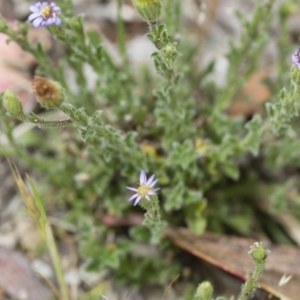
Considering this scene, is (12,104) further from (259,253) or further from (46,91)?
(259,253)

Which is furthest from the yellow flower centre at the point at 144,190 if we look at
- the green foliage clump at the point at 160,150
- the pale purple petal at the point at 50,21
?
the pale purple petal at the point at 50,21

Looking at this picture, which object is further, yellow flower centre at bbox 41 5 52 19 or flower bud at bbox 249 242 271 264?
yellow flower centre at bbox 41 5 52 19

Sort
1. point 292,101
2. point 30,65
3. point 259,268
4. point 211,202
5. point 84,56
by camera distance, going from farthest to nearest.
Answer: point 30,65, point 211,202, point 84,56, point 292,101, point 259,268

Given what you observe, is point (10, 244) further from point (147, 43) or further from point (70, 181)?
point (147, 43)

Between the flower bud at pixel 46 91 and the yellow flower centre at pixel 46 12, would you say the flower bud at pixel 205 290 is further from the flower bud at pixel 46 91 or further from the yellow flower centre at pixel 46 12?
the yellow flower centre at pixel 46 12

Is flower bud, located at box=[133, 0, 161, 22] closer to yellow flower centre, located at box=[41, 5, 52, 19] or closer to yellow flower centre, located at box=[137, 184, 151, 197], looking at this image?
yellow flower centre, located at box=[41, 5, 52, 19]

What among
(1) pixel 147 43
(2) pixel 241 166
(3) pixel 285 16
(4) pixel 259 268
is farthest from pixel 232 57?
(4) pixel 259 268

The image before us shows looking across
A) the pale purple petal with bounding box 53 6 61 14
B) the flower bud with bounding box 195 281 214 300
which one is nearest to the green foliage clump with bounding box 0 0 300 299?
the pale purple petal with bounding box 53 6 61 14

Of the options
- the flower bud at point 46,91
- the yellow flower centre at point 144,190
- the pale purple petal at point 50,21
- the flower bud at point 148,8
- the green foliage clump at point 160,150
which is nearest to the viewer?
the flower bud at point 46,91
